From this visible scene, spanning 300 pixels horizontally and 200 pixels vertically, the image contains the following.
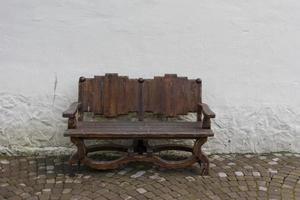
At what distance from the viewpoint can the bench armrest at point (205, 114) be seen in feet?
13.8

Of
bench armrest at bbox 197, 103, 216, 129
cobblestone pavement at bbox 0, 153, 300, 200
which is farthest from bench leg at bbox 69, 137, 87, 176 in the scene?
bench armrest at bbox 197, 103, 216, 129

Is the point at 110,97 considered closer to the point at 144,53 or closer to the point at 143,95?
the point at 143,95

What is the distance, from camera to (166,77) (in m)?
4.72

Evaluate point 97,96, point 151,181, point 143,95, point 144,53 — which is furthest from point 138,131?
point 144,53

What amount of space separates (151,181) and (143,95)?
37.5 inches

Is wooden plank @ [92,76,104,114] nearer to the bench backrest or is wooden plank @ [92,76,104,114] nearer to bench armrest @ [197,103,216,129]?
the bench backrest

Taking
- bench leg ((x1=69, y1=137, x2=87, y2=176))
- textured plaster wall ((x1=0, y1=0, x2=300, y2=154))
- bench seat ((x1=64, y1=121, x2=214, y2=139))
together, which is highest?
textured plaster wall ((x1=0, y1=0, x2=300, y2=154))

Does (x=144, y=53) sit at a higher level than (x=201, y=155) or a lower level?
higher

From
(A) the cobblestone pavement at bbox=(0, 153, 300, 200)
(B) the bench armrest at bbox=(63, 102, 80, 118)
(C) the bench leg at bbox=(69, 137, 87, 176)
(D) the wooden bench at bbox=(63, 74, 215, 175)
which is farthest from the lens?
(D) the wooden bench at bbox=(63, 74, 215, 175)

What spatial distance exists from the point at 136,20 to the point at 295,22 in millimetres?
1688

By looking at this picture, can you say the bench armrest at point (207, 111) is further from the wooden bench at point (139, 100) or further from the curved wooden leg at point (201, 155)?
the curved wooden leg at point (201, 155)

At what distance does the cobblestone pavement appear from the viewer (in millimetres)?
3916

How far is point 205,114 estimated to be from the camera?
13.9ft

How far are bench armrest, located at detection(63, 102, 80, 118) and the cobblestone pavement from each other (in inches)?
24.3
